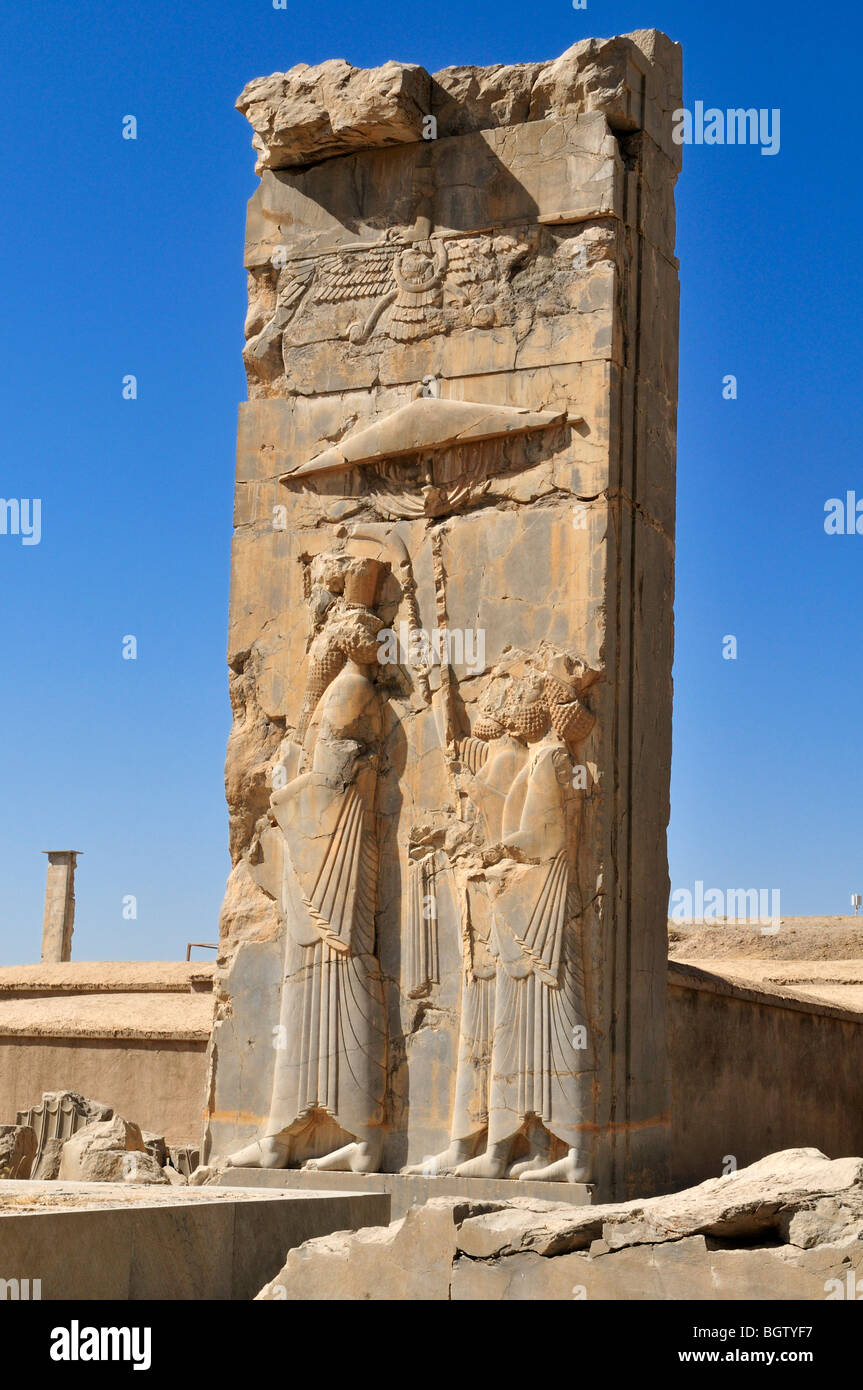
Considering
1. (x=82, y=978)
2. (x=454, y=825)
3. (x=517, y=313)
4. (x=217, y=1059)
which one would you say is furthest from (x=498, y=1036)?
(x=82, y=978)

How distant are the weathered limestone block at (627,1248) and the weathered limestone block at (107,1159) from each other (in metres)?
3.19

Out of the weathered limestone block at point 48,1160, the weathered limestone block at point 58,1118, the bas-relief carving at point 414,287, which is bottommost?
the weathered limestone block at point 48,1160

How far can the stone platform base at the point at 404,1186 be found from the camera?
777 centimetres

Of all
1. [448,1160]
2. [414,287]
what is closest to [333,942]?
[448,1160]

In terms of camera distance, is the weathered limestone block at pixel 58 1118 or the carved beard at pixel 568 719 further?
the weathered limestone block at pixel 58 1118

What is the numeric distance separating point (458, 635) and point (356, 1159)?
8.74 feet

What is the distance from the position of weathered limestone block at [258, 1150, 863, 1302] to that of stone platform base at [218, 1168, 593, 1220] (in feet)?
5.08

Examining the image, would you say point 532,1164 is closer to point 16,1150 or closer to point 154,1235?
point 154,1235

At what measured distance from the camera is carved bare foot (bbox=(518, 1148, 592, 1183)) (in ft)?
25.6

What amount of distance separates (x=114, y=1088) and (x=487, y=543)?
23.4ft

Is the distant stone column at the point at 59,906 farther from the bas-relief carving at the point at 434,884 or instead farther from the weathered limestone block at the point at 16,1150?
the bas-relief carving at the point at 434,884

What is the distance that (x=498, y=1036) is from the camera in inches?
318

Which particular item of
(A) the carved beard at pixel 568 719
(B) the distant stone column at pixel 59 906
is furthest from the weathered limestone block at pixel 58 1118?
(B) the distant stone column at pixel 59 906

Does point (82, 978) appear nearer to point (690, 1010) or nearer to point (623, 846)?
point (690, 1010)
